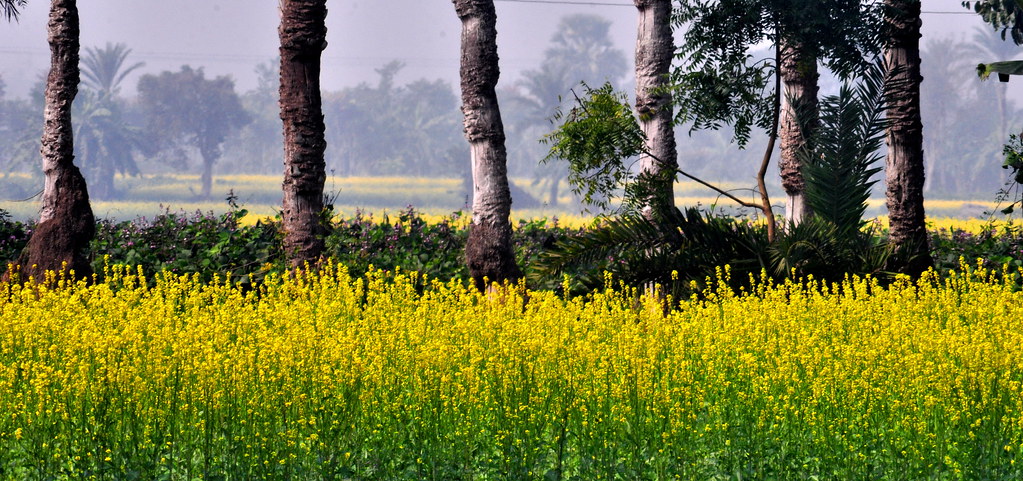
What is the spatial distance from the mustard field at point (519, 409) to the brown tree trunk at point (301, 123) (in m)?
4.25

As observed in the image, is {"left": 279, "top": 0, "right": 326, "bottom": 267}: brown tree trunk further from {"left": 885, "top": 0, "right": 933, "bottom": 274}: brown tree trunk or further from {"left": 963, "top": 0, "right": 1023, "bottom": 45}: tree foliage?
{"left": 963, "top": 0, "right": 1023, "bottom": 45}: tree foliage

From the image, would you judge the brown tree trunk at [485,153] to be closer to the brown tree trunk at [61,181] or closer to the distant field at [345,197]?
the brown tree trunk at [61,181]

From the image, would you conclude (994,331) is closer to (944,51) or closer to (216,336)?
(216,336)

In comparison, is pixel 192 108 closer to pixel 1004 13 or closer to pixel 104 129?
pixel 104 129

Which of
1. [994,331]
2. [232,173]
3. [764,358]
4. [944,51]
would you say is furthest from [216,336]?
[944,51]

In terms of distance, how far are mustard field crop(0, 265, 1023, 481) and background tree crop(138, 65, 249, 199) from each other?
224 feet

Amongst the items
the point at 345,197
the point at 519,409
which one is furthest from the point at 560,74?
the point at 519,409

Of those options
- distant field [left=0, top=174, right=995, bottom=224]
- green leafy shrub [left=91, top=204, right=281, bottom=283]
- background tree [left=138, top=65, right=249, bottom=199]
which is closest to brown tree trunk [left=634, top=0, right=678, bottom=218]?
green leafy shrub [left=91, top=204, right=281, bottom=283]

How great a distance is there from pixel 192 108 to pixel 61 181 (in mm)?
63114

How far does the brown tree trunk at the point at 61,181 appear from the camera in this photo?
1270 centimetres

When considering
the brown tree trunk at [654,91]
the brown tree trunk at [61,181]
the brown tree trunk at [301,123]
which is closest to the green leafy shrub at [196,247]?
the brown tree trunk at [61,181]

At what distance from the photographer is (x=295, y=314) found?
26.6 ft

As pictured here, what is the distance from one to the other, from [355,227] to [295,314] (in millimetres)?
6999

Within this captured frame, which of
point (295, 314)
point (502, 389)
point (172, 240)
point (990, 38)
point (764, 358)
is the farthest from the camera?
point (990, 38)
